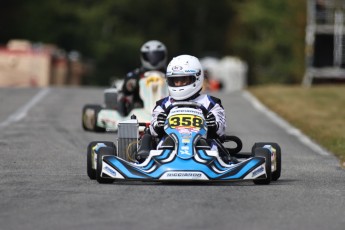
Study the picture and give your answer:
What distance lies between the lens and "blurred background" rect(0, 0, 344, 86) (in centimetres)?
6675

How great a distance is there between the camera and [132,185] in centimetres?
1319

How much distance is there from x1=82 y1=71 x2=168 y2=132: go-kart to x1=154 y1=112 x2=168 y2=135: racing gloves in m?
6.99

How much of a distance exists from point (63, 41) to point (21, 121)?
57.7 metres

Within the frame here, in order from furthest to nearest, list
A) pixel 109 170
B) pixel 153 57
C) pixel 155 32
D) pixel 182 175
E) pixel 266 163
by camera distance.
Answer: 1. pixel 155 32
2. pixel 153 57
3. pixel 266 163
4. pixel 109 170
5. pixel 182 175

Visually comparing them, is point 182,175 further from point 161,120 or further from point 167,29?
point 167,29

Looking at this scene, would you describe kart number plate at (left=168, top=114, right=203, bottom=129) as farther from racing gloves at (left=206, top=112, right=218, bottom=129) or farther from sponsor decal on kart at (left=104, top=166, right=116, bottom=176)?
sponsor decal on kart at (left=104, top=166, right=116, bottom=176)

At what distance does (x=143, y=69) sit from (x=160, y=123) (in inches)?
335

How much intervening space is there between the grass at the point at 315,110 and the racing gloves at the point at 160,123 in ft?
10.4

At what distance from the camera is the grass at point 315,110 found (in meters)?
21.2

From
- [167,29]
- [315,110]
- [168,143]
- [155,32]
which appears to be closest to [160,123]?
[168,143]

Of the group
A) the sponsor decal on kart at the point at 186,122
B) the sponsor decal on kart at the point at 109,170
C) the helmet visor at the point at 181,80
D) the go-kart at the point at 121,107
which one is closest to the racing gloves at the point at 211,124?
the sponsor decal on kart at the point at 186,122

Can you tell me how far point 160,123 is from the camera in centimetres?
1399

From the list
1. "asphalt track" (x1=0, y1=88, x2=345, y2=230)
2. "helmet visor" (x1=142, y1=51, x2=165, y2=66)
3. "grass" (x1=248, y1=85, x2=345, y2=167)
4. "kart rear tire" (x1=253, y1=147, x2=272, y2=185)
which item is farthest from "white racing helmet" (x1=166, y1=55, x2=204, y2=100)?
"helmet visor" (x1=142, y1=51, x2=165, y2=66)

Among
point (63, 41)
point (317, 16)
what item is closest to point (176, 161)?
point (317, 16)
